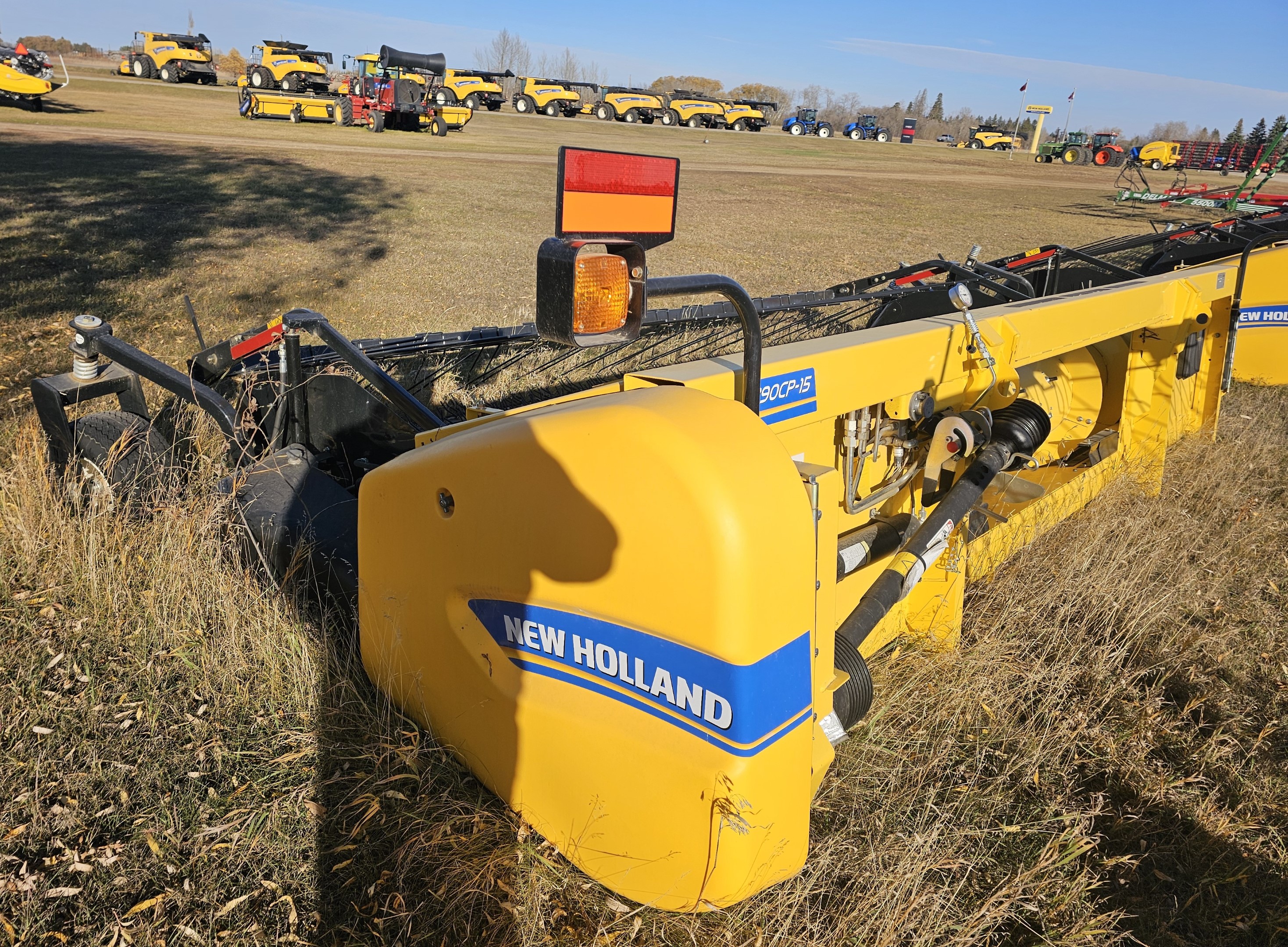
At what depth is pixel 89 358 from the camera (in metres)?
3.14

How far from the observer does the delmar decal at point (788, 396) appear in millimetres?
2211

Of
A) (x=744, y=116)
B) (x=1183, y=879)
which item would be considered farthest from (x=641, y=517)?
(x=744, y=116)

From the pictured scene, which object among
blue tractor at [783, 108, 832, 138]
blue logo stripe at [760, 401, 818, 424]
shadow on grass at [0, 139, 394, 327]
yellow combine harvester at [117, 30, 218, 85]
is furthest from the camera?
blue tractor at [783, 108, 832, 138]

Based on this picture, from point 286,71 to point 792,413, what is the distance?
36847 millimetres

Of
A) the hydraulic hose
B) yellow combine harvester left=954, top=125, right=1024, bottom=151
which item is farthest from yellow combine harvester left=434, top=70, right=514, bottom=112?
the hydraulic hose

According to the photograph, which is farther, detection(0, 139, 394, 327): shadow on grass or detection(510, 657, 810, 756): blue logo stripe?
detection(0, 139, 394, 327): shadow on grass

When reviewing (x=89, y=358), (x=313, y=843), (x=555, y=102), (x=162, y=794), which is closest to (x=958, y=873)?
(x=313, y=843)

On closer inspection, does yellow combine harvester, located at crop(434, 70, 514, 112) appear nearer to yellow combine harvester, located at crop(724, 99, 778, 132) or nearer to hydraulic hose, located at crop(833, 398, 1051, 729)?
yellow combine harvester, located at crop(724, 99, 778, 132)

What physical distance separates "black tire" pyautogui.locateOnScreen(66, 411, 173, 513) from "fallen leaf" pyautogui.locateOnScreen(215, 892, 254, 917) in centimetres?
166

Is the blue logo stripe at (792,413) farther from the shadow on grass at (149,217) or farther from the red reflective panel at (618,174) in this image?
the shadow on grass at (149,217)

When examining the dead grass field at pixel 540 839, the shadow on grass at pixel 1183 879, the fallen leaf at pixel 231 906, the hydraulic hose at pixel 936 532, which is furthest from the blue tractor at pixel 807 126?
the fallen leaf at pixel 231 906

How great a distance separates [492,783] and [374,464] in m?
1.86

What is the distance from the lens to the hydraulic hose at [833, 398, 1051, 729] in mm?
2117

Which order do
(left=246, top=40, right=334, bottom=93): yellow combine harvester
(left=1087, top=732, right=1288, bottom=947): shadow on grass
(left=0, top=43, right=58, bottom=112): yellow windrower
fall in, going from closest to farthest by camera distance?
(left=1087, top=732, right=1288, bottom=947): shadow on grass, (left=0, top=43, right=58, bottom=112): yellow windrower, (left=246, top=40, right=334, bottom=93): yellow combine harvester
